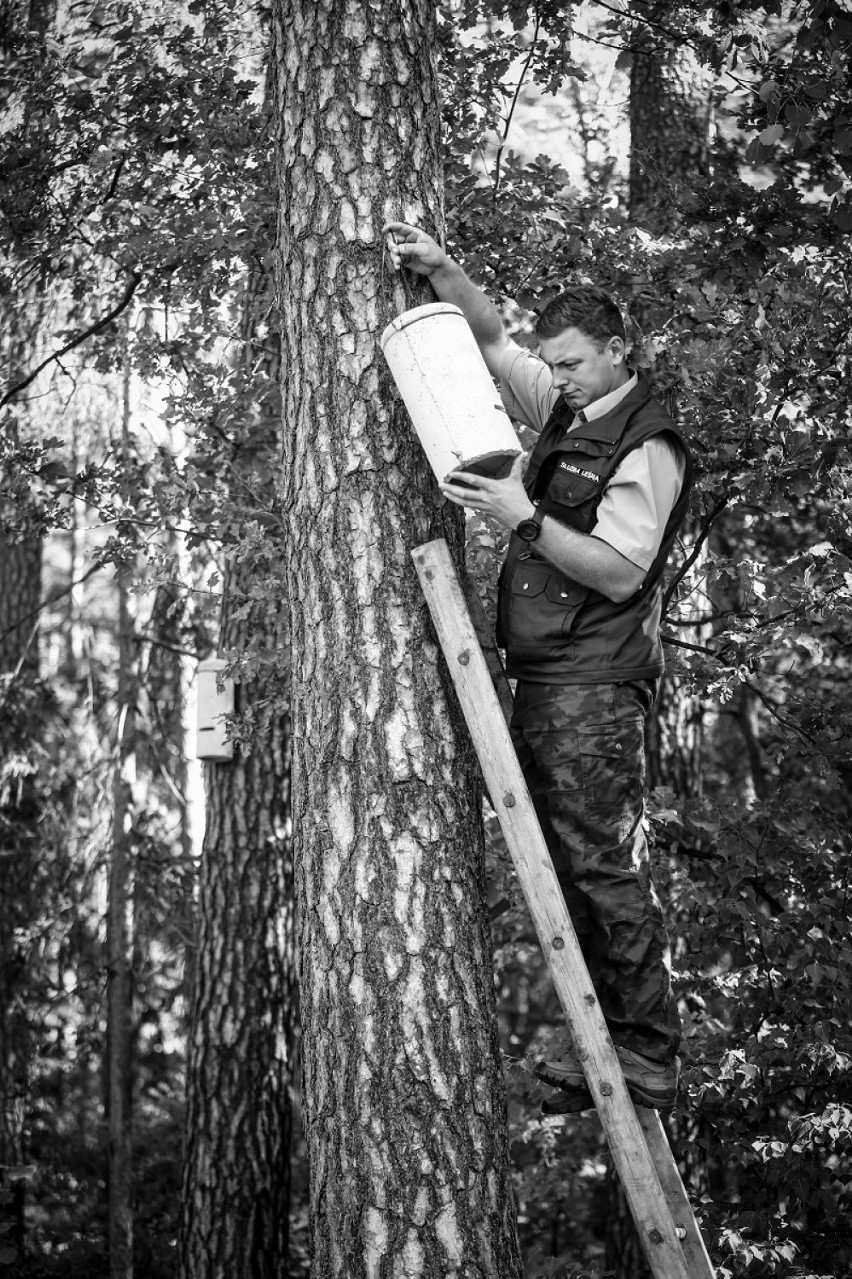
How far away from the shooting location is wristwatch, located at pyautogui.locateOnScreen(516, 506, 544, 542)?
102 inches

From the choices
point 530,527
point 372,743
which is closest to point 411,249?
point 530,527

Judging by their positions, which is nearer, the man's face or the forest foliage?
the man's face

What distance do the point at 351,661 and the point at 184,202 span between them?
295cm

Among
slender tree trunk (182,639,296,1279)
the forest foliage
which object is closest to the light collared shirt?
the forest foliage

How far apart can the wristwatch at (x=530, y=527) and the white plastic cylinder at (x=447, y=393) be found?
16 cm

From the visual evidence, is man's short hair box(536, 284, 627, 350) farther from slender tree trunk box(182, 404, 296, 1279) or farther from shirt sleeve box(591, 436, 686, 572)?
slender tree trunk box(182, 404, 296, 1279)

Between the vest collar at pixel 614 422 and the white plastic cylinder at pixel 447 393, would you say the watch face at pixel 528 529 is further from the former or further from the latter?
the vest collar at pixel 614 422

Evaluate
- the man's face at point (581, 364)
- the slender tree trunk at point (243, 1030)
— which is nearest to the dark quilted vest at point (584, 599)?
the man's face at point (581, 364)

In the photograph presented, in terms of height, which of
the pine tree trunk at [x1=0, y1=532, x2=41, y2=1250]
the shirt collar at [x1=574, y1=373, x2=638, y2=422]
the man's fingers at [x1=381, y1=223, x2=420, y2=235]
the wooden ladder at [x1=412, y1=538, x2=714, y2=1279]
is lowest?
the wooden ladder at [x1=412, y1=538, x2=714, y2=1279]

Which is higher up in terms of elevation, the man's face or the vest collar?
the man's face

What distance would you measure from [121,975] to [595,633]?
643 centimetres

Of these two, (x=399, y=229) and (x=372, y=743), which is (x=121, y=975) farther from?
(x=399, y=229)

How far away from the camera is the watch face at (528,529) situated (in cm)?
259

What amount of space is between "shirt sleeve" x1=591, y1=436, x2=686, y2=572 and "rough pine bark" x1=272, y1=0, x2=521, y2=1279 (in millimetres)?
413
